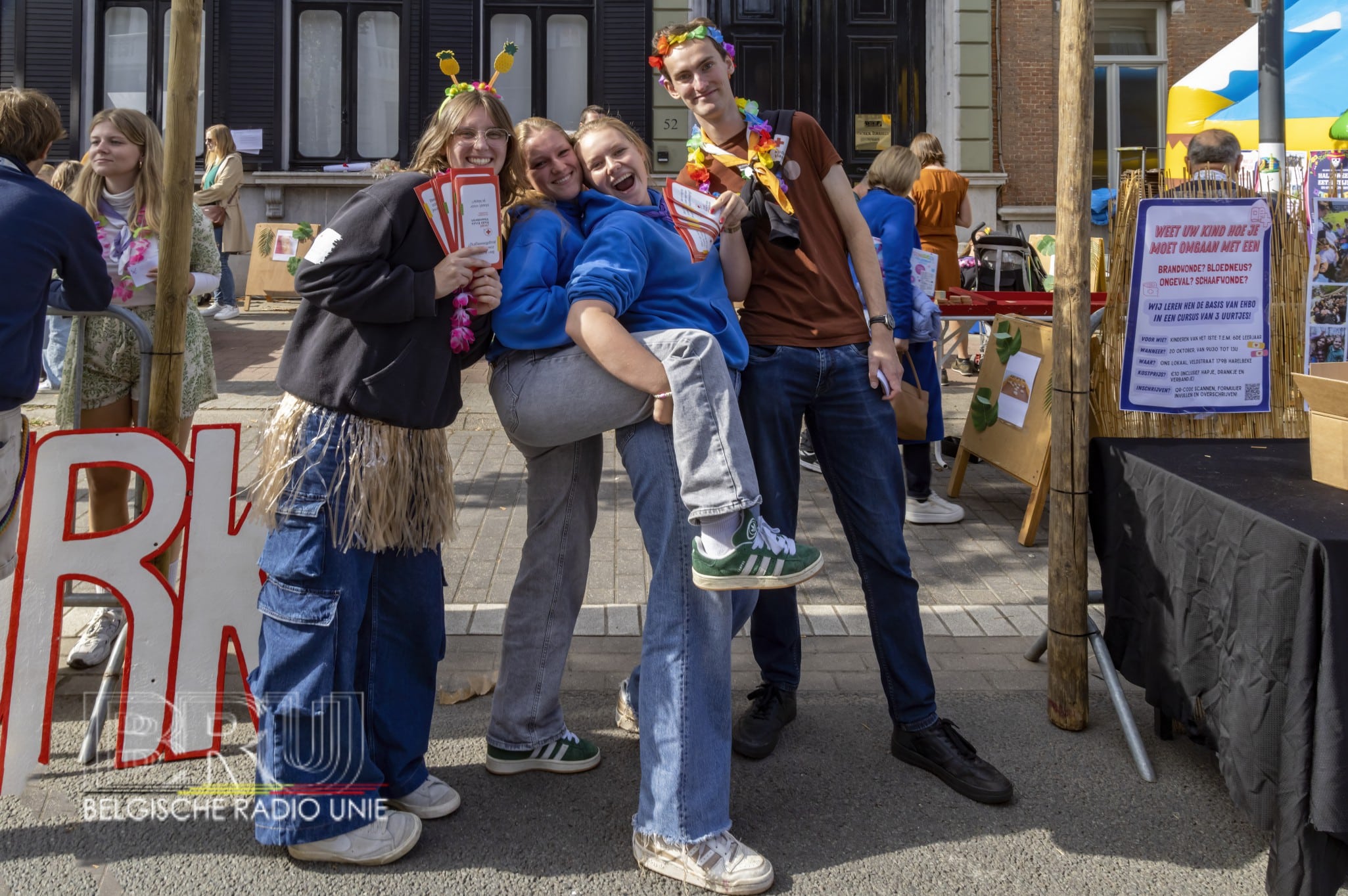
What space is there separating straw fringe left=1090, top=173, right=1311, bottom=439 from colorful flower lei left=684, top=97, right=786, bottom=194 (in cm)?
116

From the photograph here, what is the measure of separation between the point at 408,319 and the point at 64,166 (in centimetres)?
300

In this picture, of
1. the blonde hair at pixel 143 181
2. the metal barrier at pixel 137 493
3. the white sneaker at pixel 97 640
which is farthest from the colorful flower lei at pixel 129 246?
the white sneaker at pixel 97 640

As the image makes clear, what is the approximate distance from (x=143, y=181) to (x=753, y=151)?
7.49ft

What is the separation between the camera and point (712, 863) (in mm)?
2762

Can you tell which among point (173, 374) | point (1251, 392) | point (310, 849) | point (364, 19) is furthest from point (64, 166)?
point (364, 19)

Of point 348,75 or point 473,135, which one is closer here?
point 473,135

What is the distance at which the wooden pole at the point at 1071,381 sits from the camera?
345cm

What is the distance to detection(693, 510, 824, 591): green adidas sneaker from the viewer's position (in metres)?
2.71

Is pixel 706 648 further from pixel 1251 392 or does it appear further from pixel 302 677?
pixel 1251 392

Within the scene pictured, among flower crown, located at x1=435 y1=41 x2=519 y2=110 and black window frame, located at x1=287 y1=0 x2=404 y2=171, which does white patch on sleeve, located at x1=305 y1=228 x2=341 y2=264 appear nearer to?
flower crown, located at x1=435 y1=41 x2=519 y2=110

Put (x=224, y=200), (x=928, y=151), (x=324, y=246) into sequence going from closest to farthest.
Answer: (x=324, y=246)
(x=928, y=151)
(x=224, y=200)

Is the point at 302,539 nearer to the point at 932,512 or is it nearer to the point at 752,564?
the point at 752,564

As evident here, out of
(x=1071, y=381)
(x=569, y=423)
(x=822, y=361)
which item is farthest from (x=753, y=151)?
(x=1071, y=381)

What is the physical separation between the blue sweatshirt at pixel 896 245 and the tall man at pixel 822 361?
2.33 meters
